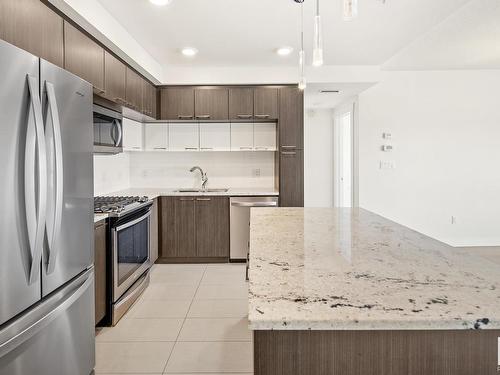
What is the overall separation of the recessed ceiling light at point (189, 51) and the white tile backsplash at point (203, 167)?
145 centimetres

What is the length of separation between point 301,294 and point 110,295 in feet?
7.40

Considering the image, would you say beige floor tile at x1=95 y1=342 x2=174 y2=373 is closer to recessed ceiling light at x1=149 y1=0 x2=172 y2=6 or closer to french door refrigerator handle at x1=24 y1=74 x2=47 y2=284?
french door refrigerator handle at x1=24 y1=74 x2=47 y2=284

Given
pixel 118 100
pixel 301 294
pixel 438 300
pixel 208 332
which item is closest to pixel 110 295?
pixel 208 332

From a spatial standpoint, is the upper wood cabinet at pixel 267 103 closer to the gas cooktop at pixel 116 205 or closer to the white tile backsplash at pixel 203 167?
the white tile backsplash at pixel 203 167

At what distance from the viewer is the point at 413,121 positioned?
18.2ft

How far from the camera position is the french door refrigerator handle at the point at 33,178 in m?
1.49

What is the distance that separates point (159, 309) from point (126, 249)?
0.60 metres

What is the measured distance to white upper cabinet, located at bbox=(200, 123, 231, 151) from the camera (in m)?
5.05

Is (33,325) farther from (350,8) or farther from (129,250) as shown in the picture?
(350,8)

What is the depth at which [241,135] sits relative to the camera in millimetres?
5090

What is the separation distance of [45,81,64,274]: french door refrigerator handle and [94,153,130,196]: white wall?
7.70ft

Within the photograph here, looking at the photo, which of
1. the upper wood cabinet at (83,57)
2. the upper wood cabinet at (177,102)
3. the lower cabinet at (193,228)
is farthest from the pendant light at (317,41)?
the upper wood cabinet at (177,102)

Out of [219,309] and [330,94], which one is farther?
[330,94]

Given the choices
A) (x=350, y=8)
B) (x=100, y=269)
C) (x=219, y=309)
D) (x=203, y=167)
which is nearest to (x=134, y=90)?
(x=203, y=167)
